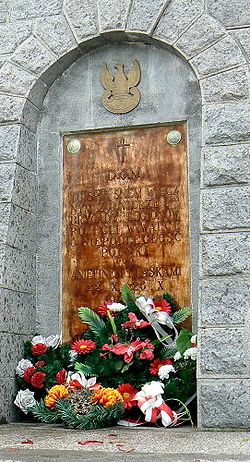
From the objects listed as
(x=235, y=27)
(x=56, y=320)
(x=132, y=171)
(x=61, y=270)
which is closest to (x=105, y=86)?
(x=132, y=171)

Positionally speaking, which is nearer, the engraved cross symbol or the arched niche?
the arched niche

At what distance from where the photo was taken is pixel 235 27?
684 cm

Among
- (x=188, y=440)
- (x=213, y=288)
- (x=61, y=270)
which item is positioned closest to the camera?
(x=188, y=440)

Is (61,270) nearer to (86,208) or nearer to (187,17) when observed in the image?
(86,208)

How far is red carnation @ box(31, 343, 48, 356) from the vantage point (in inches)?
275

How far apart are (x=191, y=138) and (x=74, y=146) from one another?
115cm

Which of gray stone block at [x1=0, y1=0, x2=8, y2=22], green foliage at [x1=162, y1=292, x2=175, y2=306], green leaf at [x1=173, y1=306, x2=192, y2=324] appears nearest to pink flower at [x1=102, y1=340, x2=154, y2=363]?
green leaf at [x1=173, y1=306, x2=192, y2=324]

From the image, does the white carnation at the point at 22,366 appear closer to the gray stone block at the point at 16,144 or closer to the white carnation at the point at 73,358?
the white carnation at the point at 73,358

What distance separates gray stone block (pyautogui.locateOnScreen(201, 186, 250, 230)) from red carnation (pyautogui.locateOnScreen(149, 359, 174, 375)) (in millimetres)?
1188

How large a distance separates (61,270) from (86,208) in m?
0.63

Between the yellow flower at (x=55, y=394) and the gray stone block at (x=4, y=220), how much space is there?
141 centimetres

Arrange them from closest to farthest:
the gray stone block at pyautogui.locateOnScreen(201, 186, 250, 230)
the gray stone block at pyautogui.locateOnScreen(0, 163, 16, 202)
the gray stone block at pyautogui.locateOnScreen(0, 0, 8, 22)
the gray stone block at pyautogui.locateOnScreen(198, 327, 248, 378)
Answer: the gray stone block at pyautogui.locateOnScreen(198, 327, 248, 378), the gray stone block at pyautogui.locateOnScreen(201, 186, 250, 230), the gray stone block at pyautogui.locateOnScreen(0, 163, 16, 202), the gray stone block at pyautogui.locateOnScreen(0, 0, 8, 22)

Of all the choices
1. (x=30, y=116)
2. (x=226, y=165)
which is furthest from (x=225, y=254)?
(x=30, y=116)

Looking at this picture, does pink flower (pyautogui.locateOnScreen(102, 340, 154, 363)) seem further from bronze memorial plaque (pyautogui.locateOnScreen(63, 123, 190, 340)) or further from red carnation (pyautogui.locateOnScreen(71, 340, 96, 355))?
bronze memorial plaque (pyautogui.locateOnScreen(63, 123, 190, 340))
